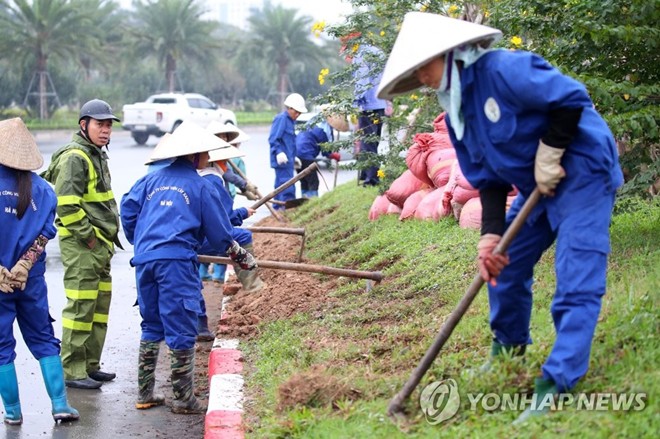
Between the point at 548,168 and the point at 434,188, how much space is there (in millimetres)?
5615

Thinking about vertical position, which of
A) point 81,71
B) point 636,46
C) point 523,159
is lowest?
point 81,71

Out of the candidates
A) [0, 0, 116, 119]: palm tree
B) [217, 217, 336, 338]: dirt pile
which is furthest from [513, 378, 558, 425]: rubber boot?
[0, 0, 116, 119]: palm tree

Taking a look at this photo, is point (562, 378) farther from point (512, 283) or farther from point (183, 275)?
point (183, 275)

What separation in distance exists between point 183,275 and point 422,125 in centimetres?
566

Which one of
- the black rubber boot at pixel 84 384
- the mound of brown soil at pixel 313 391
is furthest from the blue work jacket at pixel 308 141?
the mound of brown soil at pixel 313 391

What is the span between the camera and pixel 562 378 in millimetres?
4207

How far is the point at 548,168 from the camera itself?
426 centimetres

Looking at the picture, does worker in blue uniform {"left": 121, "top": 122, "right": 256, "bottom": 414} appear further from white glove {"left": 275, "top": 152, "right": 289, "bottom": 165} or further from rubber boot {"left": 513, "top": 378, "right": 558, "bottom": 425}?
white glove {"left": 275, "top": 152, "right": 289, "bottom": 165}

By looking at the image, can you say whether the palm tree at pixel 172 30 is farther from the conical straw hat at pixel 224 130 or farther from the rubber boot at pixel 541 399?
the rubber boot at pixel 541 399

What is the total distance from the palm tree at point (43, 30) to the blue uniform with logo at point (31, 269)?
3380 cm

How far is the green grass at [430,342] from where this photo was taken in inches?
171

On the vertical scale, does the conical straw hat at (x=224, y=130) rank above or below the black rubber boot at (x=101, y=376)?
above

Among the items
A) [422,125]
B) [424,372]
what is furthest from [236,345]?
[422,125]
